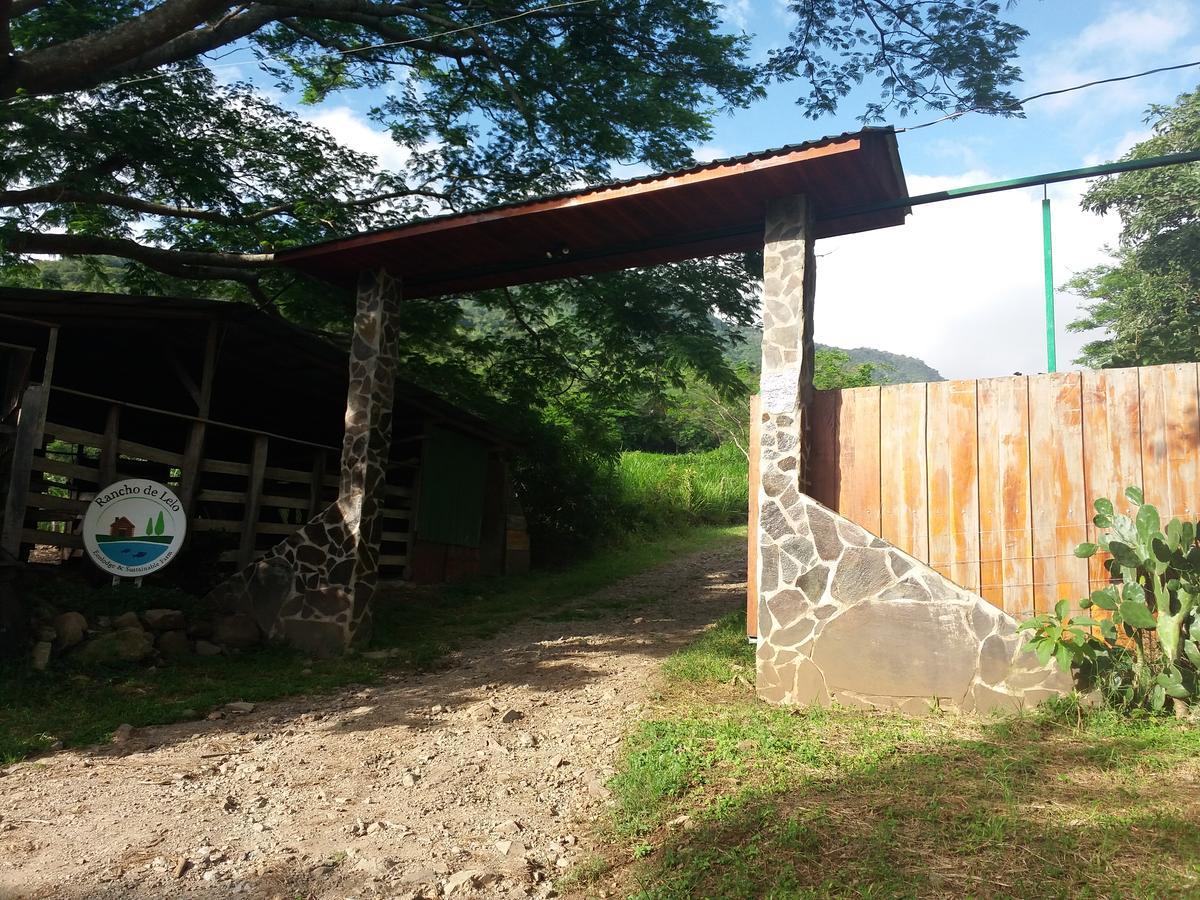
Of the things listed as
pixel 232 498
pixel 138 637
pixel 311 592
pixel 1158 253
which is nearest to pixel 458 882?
pixel 138 637

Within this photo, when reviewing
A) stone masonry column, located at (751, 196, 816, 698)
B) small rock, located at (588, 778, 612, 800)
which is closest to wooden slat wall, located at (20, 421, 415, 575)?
small rock, located at (588, 778, 612, 800)

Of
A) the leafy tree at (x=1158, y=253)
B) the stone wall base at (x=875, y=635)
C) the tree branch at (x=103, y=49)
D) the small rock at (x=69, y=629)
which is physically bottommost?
the small rock at (x=69, y=629)

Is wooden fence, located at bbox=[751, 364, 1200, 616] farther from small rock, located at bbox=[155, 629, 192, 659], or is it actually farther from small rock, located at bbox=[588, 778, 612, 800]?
small rock, located at bbox=[155, 629, 192, 659]

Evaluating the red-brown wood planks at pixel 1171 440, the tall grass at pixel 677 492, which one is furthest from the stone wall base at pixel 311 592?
the tall grass at pixel 677 492

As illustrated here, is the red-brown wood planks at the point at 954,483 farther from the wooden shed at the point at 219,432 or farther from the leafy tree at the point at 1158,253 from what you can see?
the leafy tree at the point at 1158,253

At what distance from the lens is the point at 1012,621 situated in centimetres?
493

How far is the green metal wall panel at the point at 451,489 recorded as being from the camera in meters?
13.0

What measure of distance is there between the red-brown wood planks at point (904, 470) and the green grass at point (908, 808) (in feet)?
4.18

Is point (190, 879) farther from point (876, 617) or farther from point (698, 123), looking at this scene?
point (698, 123)

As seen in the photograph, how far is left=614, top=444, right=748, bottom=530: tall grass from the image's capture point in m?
20.3

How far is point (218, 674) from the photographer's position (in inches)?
274

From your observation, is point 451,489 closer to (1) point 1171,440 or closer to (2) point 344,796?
(2) point 344,796

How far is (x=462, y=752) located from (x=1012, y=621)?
3.48m

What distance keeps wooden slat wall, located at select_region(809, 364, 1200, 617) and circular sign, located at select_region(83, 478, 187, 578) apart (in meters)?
6.29
